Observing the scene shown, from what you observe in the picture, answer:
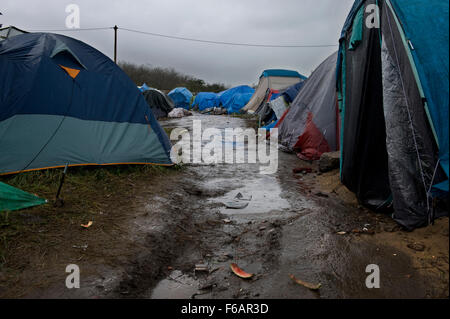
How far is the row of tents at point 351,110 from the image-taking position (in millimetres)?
2826

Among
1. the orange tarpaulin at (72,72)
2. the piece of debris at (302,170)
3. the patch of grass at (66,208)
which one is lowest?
the piece of debris at (302,170)

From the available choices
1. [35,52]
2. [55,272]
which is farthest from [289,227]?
[35,52]

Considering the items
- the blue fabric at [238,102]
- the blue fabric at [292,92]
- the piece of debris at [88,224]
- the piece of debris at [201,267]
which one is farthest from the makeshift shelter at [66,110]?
the blue fabric at [238,102]

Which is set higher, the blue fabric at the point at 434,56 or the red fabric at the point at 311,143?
the blue fabric at the point at 434,56

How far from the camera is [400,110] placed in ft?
10.3

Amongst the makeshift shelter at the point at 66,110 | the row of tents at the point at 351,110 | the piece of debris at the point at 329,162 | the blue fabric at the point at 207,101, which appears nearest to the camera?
the row of tents at the point at 351,110

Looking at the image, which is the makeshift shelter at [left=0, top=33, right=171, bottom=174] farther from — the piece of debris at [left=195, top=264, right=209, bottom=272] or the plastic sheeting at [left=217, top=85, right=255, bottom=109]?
the plastic sheeting at [left=217, top=85, right=255, bottom=109]

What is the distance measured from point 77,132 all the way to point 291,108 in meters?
6.26

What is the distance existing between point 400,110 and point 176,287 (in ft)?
9.25

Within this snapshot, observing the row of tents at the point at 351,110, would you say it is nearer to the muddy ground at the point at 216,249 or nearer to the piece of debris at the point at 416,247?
the piece of debris at the point at 416,247

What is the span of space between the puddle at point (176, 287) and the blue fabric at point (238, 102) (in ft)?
72.1

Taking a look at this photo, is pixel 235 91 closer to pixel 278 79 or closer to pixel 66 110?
pixel 278 79

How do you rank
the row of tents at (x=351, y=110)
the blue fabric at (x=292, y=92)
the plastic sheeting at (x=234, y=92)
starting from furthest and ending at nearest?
the plastic sheeting at (x=234, y=92) < the blue fabric at (x=292, y=92) < the row of tents at (x=351, y=110)
